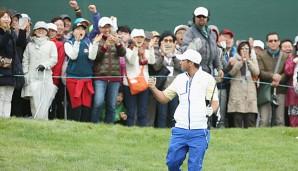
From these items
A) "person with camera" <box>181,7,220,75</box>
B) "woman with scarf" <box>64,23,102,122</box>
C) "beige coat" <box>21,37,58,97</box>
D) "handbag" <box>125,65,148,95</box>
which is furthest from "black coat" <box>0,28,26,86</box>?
"person with camera" <box>181,7,220,75</box>

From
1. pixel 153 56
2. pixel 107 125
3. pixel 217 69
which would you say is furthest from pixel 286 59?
pixel 107 125

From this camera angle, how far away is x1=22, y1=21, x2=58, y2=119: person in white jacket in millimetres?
17422

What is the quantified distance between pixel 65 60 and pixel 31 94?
104cm

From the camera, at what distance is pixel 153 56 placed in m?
17.8

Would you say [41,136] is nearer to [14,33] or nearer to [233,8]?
[14,33]

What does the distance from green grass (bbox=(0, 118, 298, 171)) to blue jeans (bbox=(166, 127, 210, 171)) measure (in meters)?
1.56

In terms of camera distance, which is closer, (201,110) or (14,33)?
(201,110)

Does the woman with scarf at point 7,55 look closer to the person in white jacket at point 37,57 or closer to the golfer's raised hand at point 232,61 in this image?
the person in white jacket at point 37,57

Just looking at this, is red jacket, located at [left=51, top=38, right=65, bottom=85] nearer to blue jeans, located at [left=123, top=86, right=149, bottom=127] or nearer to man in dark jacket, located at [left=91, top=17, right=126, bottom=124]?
man in dark jacket, located at [left=91, top=17, right=126, bottom=124]

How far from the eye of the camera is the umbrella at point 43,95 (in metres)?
17.5

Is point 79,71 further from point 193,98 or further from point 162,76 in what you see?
point 193,98

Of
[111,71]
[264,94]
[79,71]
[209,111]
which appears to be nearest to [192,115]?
[209,111]

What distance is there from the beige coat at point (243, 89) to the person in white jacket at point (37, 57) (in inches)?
153

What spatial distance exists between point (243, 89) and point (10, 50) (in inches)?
199
